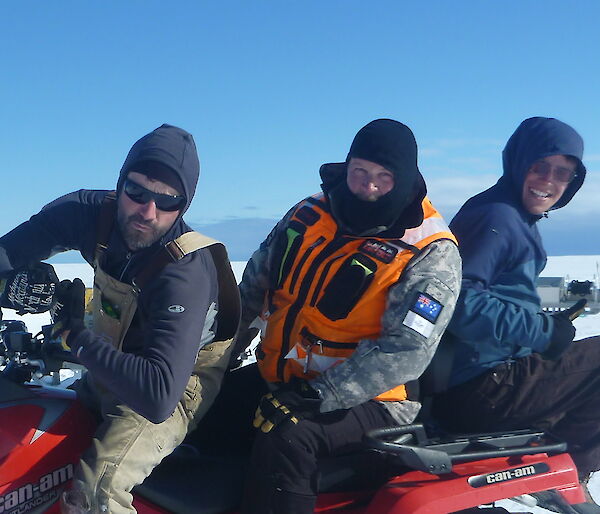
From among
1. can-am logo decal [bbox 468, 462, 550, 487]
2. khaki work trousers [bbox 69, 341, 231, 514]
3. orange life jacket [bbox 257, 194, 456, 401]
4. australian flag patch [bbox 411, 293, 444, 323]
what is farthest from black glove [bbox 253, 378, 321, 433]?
can-am logo decal [bbox 468, 462, 550, 487]

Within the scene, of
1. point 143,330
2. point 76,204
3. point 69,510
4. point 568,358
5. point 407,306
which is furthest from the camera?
point 568,358

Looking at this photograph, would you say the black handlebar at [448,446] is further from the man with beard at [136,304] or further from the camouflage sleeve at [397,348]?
the man with beard at [136,304]

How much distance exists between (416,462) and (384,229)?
36.7 inches

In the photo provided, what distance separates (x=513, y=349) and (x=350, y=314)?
91 cm

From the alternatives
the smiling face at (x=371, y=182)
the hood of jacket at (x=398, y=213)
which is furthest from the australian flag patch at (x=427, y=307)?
the smiling face at (x=371, y=182)

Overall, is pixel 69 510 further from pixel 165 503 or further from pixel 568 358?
pixel 568 358

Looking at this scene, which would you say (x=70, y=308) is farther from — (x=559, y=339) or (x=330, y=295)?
(x=559, y=339)

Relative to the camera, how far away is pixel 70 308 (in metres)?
2.36

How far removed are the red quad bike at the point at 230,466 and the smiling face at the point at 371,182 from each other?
0.97 m

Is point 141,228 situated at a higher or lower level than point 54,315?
higher

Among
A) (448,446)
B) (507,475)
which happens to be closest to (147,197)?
(448,446)

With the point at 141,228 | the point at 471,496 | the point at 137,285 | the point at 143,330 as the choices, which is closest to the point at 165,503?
the point at 143,330

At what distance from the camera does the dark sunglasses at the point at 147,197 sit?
8.48ft

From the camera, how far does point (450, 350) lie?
3160 mm
